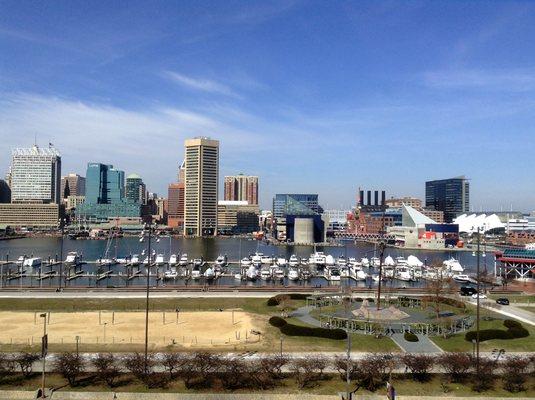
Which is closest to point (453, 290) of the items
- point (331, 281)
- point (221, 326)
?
point (331, 281)

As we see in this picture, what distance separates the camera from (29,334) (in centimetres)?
4206

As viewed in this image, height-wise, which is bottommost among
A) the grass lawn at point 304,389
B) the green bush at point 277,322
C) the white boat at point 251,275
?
the white boat at point 251,275

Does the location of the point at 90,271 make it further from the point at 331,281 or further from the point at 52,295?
the point at 331,281

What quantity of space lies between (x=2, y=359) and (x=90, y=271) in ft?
249

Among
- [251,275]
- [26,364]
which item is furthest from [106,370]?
[251,275]

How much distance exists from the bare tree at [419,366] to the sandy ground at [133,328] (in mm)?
13414

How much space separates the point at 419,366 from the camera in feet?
101

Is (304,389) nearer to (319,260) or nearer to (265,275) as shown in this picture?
(265,275)

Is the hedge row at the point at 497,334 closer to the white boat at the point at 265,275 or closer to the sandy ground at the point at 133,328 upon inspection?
the sandy ground at the point at 133,328

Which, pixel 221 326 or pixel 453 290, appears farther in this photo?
pixel 453 290

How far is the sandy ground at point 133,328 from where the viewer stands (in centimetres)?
4012

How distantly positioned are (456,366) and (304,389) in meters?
9.61

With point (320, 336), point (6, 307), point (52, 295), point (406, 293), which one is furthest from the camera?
point (406, 293)

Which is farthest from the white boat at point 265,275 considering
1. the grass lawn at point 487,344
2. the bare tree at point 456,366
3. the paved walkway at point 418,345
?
the bare tree at point 456,366
